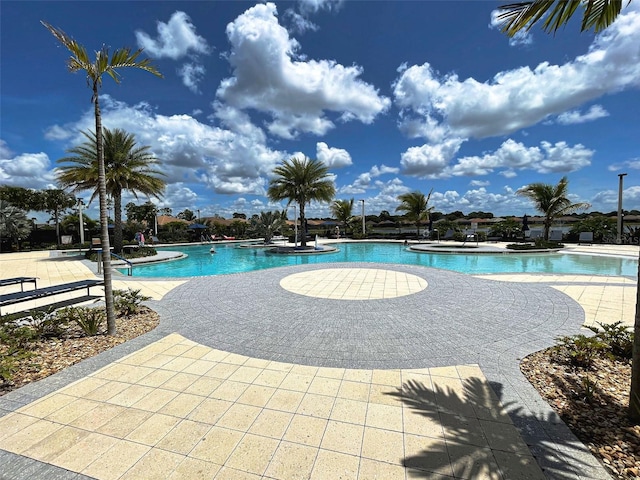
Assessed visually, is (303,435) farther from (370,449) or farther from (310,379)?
(310,379)

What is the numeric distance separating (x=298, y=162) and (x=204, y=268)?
36.5ft

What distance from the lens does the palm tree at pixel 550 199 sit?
2234 cm

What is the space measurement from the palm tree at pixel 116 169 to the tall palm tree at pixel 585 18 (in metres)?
18.9

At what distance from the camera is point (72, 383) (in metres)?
3.54

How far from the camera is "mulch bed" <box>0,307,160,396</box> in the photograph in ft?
12.1

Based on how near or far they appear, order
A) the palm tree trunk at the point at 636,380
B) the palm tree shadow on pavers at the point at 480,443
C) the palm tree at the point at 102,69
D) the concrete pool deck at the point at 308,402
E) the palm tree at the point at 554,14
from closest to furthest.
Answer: the palm tree shadow on pavers at the point at 480,443
the concrete pool deck at the point at 308,402
the palm tree trunk at the point at 636,380
the palm tree at the point at 554,14
the palm tree at the point at 102,69

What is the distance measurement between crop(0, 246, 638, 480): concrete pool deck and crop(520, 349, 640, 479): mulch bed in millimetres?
147

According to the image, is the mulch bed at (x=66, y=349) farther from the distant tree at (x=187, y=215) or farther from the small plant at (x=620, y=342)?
the distant tree at (x=187, y=215)

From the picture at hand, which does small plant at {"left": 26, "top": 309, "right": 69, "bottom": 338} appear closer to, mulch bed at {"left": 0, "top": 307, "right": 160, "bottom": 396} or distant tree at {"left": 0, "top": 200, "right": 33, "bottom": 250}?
mulch bed at {"left": 0, "top": 307, "right": 160, "bottom": 396}

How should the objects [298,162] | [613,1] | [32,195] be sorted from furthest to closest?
[32,195], [298,162], [613,1]

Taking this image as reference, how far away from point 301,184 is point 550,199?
1994cm

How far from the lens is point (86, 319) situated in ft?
16.8

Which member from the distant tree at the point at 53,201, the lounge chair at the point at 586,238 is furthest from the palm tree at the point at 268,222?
the lounge chair at the point at 586,238

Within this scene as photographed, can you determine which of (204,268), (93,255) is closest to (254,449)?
(204,268)
